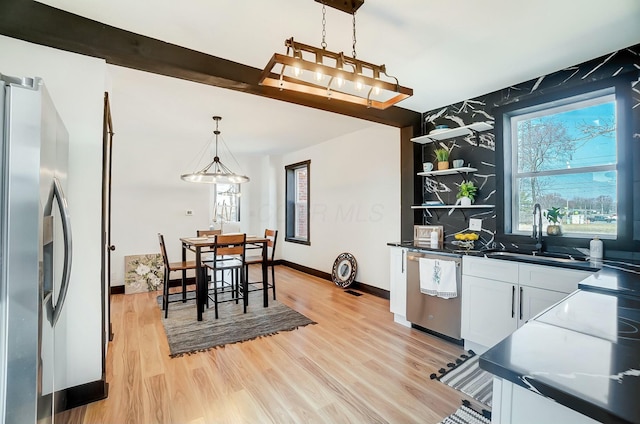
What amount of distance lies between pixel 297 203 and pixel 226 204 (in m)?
1.58

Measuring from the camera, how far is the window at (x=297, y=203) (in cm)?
645

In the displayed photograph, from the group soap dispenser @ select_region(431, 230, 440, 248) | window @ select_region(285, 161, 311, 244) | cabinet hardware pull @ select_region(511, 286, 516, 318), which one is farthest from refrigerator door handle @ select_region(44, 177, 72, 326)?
window @ select_region(285, 161, 311, 244)

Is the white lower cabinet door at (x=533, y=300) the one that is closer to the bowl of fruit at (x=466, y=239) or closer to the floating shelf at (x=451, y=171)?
the bowl of fruit at (x=466, y=239)

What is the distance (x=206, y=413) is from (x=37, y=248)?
5.01 feet

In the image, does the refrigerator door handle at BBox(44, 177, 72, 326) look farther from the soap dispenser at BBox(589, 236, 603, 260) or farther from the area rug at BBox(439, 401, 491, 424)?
the soap dispenser at BBox(589, 236, 603, 260)

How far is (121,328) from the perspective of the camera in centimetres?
325

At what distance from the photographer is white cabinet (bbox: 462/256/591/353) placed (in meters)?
2.26

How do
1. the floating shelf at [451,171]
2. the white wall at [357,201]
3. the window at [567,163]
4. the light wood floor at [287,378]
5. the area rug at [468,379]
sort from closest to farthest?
the light wood floor at [287,378] < the area rug at [468,379] < the window at [567,163] < the floating shelf at [451,171] < the white wall at [357,201]

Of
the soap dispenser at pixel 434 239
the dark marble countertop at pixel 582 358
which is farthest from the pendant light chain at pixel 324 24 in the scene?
the soap dispenser at pixel 434 239

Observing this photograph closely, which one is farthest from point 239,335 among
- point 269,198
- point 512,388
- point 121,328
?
point 269,198

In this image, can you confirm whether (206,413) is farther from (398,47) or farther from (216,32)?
(398,47)

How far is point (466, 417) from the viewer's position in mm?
1889

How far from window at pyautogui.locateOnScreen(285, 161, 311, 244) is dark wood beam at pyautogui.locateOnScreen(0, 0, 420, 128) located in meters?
3.61

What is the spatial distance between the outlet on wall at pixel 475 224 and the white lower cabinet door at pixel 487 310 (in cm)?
76
